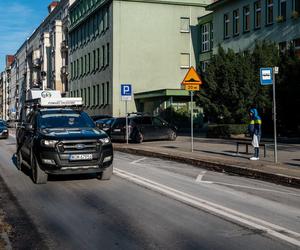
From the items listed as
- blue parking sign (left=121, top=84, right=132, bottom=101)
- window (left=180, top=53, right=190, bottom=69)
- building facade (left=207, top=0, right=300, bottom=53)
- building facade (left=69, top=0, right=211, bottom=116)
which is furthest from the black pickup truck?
window (left=180, top=53, right=190, bottom=69)

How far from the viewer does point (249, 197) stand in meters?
9.66

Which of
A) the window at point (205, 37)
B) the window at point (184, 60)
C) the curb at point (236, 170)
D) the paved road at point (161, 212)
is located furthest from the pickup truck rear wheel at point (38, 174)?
the window at point (184, 60)

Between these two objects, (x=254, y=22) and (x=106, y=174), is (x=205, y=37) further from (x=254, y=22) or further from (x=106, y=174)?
(x=106, y=174)

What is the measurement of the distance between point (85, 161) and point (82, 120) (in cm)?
184

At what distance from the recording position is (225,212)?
8.12 metres

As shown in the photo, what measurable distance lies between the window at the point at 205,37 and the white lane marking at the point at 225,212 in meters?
39.0

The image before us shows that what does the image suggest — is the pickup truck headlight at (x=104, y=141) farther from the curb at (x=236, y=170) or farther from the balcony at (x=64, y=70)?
the balcony at (x=64, y=70)

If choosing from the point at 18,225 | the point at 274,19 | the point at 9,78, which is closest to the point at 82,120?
the point at 18,225

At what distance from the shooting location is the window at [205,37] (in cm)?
4969

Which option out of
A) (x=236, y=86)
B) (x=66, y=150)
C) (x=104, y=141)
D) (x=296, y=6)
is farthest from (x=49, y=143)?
(x=296, y=6)

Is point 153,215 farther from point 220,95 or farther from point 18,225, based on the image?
point 220,95

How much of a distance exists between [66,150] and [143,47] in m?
41.3

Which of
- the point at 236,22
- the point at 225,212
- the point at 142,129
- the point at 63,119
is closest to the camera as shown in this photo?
the point at 225,212

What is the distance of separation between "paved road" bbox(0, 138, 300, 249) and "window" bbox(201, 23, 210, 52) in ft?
125
